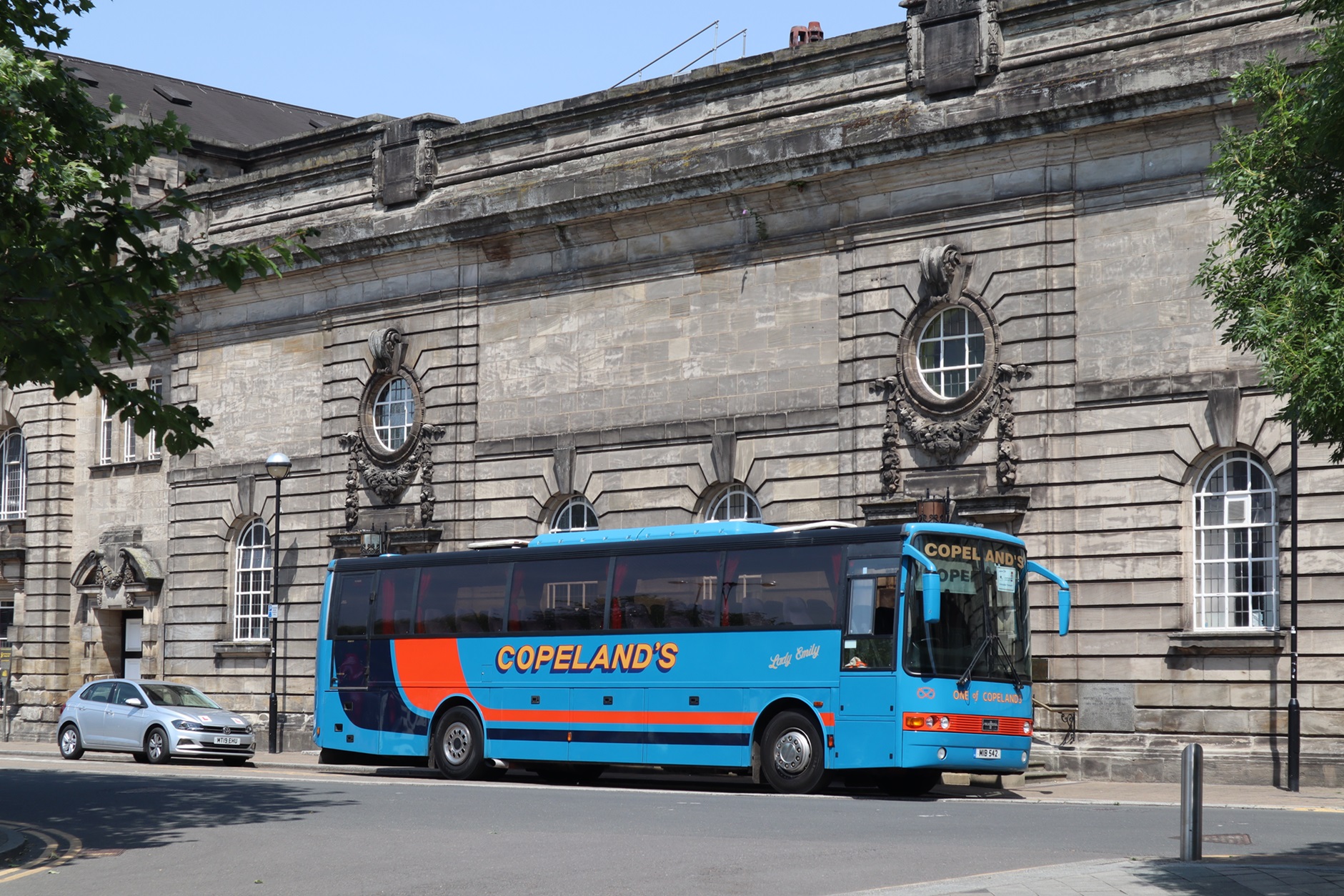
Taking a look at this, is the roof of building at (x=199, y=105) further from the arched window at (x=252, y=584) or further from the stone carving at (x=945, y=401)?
the stone carving at (x=945, y=401)

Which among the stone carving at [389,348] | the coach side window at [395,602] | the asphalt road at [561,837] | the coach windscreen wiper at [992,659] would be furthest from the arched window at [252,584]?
the coach windscreen wiper at [992,659]

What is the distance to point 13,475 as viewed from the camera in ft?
139

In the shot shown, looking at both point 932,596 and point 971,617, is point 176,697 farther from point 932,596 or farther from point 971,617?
point 932,596

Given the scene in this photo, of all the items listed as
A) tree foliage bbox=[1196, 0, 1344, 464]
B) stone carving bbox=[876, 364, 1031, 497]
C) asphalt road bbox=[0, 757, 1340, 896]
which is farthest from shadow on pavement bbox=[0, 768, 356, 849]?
tree foliage bbox=[1196, 0, 1344, 464]

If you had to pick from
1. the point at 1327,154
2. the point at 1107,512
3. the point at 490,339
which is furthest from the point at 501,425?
the point at 1327,154

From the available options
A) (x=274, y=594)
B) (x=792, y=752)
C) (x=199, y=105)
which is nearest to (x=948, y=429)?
(x=792, y=752)

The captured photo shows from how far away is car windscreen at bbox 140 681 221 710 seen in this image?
29281 mm

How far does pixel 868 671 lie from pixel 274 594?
18123 mm

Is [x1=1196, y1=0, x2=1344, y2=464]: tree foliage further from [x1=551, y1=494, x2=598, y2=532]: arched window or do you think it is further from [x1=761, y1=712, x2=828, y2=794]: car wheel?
[x1=551, y1=494, x2=598, y2=532]: arched window

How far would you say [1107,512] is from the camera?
78.9 feet

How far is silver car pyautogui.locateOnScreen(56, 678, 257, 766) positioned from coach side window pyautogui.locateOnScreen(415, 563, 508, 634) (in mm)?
5599

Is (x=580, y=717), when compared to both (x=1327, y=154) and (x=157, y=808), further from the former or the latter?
(x=1327, y=154)

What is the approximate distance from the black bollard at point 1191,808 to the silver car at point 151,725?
64.3ft

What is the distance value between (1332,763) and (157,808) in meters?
14.3
